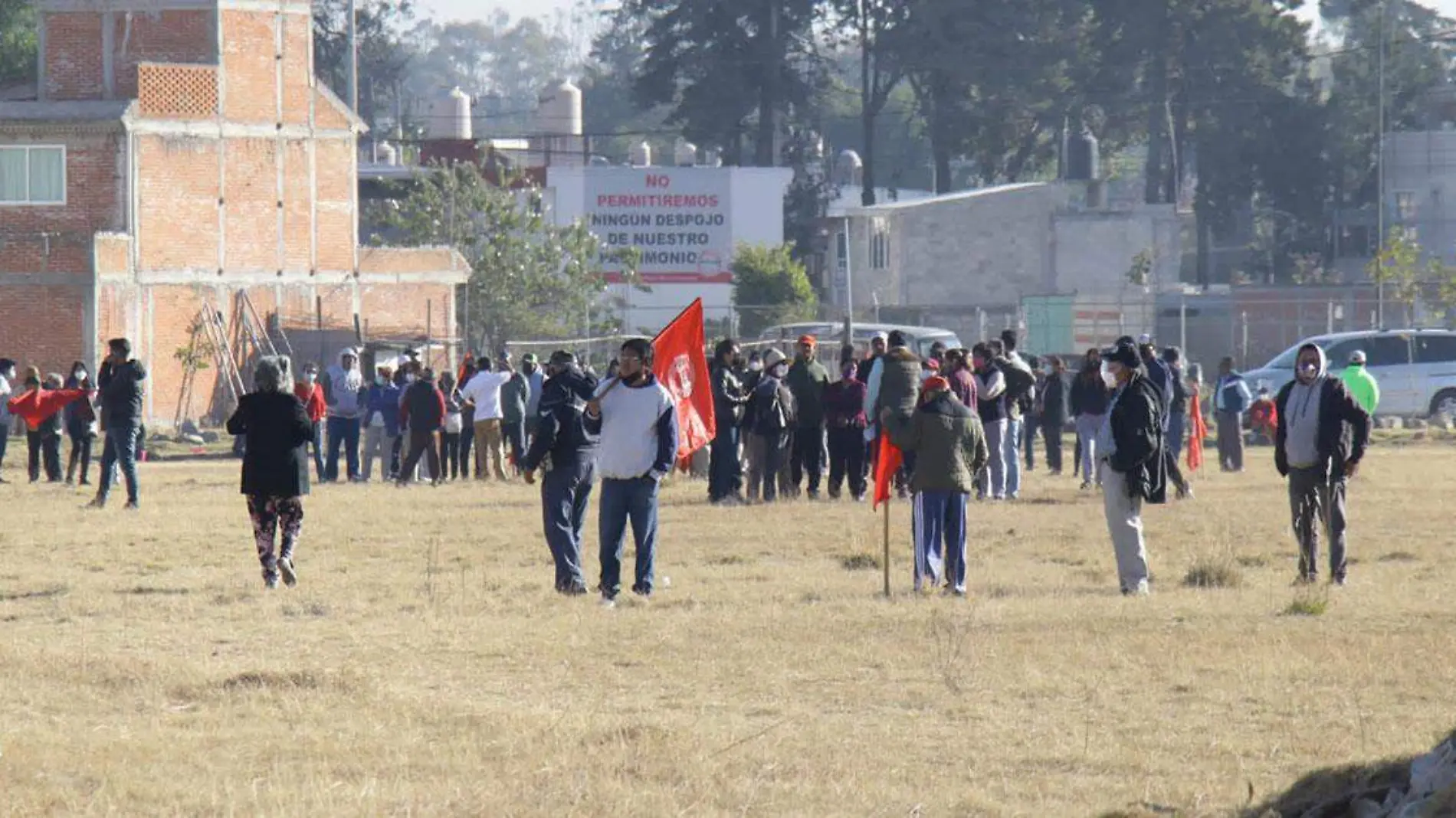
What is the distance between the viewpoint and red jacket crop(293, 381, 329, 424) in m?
28.5

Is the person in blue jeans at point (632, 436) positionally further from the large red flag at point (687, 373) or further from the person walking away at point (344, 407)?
the person walking away at point (344, 407)

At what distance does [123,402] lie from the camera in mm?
23891

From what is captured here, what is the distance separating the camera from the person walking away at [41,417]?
1207 inches

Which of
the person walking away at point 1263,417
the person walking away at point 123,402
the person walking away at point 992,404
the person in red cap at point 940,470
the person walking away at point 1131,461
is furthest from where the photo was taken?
the person walking away at point 1263,417

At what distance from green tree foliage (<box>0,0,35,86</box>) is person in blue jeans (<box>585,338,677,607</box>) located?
5162 centimetres

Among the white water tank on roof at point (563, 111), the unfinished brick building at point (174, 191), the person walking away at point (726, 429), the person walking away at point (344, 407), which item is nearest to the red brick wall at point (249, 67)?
the unfinished brick building at point (174, 191)

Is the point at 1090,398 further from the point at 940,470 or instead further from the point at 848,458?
the point at 940,470

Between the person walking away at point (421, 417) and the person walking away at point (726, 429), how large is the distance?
209 inches

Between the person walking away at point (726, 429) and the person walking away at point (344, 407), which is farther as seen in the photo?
the person walking away at point (344, 407)

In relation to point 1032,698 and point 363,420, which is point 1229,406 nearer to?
point 363,420

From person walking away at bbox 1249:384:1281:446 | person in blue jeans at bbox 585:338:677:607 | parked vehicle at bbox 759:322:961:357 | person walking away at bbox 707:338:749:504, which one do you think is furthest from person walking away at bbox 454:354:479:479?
parked vehicle at bbox 759:322:961:357

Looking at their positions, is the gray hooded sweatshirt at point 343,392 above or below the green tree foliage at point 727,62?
below

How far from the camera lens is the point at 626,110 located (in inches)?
4902

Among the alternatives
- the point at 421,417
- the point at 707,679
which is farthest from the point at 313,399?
the point at 707,679
